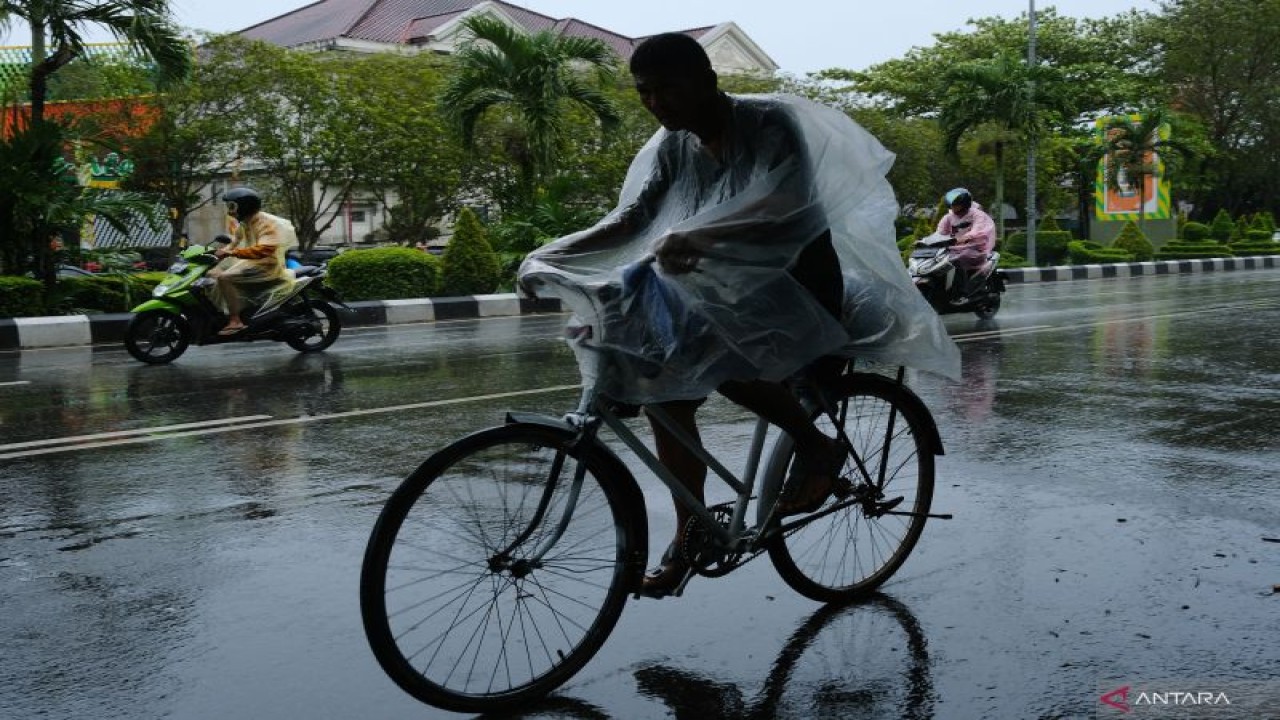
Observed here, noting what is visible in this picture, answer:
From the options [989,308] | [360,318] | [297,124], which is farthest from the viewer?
[297,124]

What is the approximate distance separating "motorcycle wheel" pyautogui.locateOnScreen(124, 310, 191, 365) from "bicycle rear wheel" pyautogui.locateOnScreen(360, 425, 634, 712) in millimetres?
8253

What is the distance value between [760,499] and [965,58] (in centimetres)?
4624

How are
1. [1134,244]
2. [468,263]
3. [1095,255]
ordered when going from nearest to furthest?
1. [468,263]
2. [1095,255]
3. [1134,244]

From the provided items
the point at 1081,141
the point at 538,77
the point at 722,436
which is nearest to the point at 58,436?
the point at 722,436

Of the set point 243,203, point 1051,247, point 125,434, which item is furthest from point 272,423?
point 1051,247

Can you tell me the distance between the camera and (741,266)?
3213 millimetres

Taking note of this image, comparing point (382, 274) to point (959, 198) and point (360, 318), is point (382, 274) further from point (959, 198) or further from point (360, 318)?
point (959, 198)

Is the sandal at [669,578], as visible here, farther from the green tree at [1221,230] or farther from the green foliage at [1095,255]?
the green tree at [1221,230]

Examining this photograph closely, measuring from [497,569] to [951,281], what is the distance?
11.9 metres

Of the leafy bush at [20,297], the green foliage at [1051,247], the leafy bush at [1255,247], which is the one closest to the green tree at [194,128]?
the leafy bush at [20,297]

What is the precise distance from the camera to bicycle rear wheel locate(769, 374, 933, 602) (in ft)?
12.3

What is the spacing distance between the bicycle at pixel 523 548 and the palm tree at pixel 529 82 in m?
Answer: 17.3

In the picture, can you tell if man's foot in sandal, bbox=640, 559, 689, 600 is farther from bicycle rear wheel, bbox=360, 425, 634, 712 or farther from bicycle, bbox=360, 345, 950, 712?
bicycle rear wheel, bbox=360, 425, 634, 712

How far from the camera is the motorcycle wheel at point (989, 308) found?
14742mm
